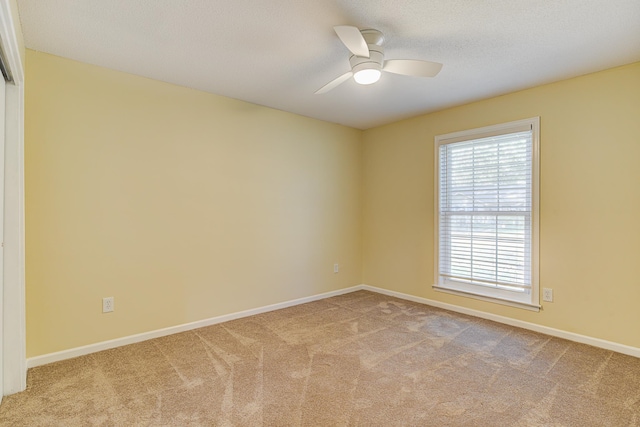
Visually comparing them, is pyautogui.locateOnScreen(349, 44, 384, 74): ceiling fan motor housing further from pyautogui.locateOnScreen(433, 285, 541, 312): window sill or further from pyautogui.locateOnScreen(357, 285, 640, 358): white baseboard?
pyautogui.locateOnScreen(357, 285, 640, 358): white baseboard

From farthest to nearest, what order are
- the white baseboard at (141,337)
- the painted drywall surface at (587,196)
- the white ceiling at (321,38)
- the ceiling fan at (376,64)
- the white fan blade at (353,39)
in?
the painted drywall surface at (587,196), the white baseboard at (141,337), the ceiling fan at (376,64), the white ceiling at (321,38), the white fan blade at (353,39)

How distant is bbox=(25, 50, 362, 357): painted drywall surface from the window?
158 cm

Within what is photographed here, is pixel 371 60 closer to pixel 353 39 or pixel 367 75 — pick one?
pixel 367 75

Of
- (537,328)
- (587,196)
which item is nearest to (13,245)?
(537,328)

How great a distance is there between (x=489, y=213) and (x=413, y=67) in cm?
197

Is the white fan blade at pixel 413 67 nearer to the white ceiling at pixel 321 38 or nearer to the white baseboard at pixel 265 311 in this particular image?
the white ceiling at pixel 321 38

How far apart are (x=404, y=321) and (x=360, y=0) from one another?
288 centimetres

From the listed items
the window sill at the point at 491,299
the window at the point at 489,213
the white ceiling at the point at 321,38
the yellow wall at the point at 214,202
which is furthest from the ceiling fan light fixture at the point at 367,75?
the window sill at the point at 491,299

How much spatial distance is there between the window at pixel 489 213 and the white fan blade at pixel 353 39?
2058 mm

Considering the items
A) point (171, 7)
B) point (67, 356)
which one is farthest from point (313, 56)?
point (67, 356)

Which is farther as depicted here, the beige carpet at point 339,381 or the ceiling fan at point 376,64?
the ceiling fan at point 376,64

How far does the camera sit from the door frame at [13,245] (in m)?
1.97

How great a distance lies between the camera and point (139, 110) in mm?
2824

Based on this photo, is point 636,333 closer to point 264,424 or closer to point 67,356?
point 264,424
